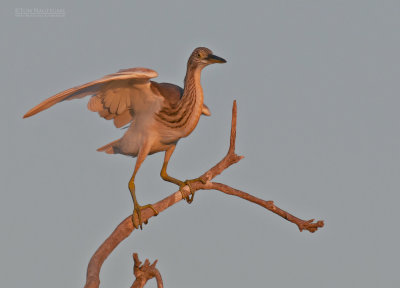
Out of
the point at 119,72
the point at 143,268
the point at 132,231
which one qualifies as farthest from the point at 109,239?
the point at 119,72

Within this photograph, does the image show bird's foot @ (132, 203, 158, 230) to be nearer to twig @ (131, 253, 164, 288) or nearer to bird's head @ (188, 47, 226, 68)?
twig @ (131, 253, 164, 288)

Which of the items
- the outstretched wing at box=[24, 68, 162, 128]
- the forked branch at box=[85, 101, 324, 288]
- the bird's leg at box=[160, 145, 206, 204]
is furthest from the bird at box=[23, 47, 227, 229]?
the bird's leg at box=[160, 145, 206, 204]

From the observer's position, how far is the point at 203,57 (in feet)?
25.2

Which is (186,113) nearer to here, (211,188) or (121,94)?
(121,94)

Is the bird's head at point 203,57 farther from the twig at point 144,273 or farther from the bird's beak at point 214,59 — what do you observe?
the twig at point 144,273

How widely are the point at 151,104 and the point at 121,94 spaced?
0.39 meters

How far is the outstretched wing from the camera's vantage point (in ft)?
24.1

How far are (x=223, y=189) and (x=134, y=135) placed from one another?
135 centimetres

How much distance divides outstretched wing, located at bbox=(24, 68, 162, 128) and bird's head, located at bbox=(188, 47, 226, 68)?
21.4 inches

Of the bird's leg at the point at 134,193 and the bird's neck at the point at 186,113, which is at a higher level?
the bird's neck at the point at 186,113

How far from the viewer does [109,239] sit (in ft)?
24.2

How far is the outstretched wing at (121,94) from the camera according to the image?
7.34 metres

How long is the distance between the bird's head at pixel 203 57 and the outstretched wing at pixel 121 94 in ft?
1.78

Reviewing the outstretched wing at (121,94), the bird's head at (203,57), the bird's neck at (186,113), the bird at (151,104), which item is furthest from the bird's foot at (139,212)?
the bird's head at (203,57)
